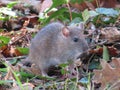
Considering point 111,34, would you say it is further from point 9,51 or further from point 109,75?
point 109,75

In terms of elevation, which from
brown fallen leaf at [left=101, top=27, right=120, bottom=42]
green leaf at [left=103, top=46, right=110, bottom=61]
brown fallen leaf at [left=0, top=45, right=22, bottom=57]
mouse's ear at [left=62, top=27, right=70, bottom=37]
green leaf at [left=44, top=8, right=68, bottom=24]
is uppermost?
green leaf at [left=44, top=8, right=68, bottom=24]

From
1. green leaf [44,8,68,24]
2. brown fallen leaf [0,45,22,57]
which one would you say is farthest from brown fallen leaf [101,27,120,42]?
brown fallen leaf [0,45,22,57]

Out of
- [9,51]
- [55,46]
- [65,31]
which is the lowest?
[9,51]

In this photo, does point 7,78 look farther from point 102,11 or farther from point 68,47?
point 102,11

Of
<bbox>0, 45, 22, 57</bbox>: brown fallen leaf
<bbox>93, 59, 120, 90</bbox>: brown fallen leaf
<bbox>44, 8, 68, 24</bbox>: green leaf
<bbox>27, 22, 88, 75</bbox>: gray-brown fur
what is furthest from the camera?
<bbox>44, 8, 68, 24</bbox>: green leaf

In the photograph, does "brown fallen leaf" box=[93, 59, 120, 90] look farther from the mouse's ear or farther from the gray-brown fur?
the mouse's ear

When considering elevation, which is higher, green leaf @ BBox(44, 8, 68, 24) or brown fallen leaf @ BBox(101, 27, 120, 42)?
green leaf @ BBox(44, 8, 68, 24)

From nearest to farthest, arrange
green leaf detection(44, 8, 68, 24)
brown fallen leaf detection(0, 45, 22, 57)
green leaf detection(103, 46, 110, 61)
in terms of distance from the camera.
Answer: green leaf detection(103, 46, 110, 61), brown fallen leaf detection(0, 45, 22, 57), green leaf detection(44, 8, 68, 24)

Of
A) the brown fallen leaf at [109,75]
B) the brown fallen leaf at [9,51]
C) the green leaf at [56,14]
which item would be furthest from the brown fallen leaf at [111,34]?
the brown fallen leaf at [109,75]

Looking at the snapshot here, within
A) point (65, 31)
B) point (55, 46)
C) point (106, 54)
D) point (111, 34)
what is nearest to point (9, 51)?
point (55, 46)

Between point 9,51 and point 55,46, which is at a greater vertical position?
point 55,46

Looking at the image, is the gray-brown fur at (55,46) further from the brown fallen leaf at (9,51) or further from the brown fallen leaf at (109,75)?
the brown fallen leaf at (109,75)
